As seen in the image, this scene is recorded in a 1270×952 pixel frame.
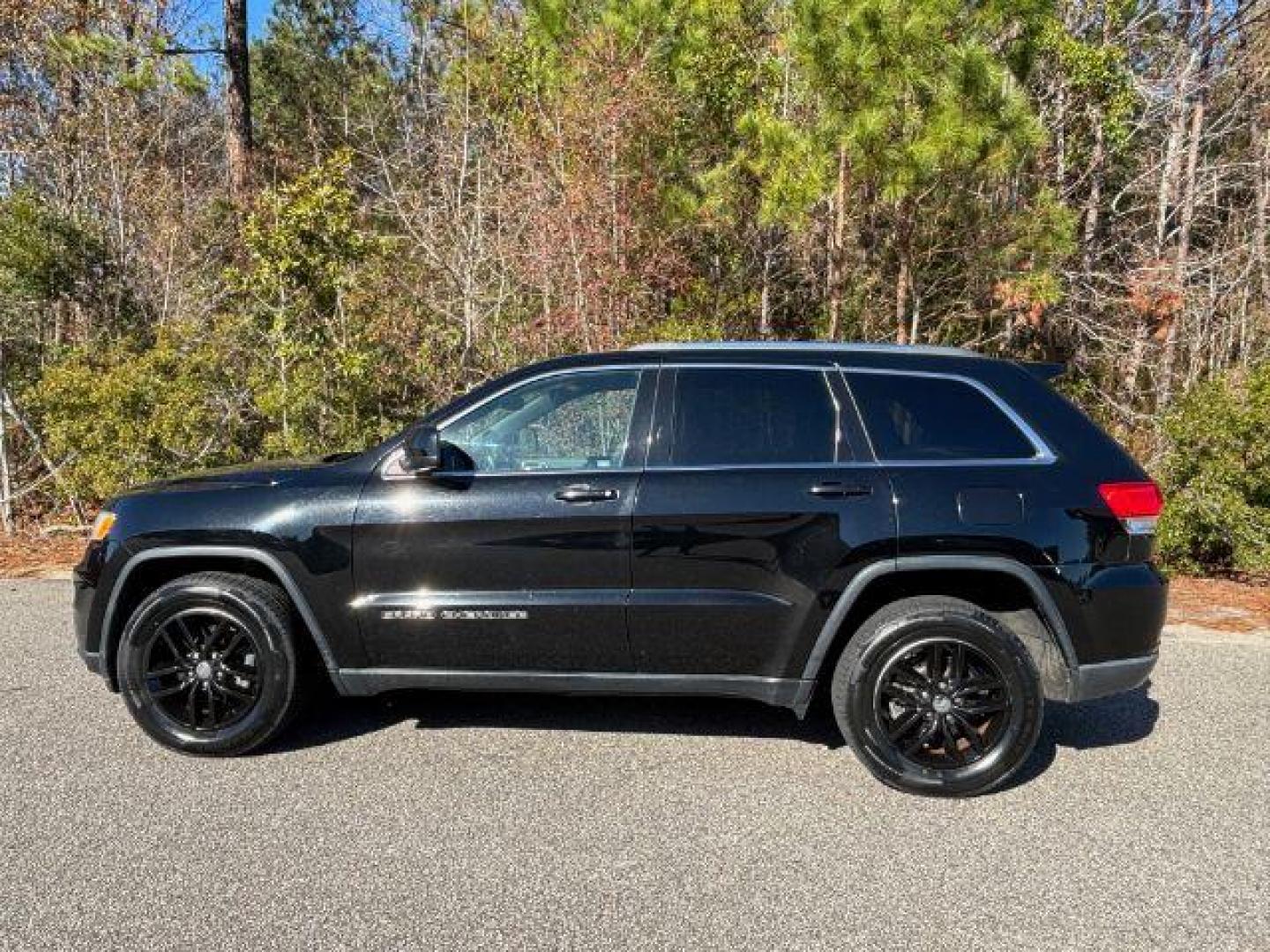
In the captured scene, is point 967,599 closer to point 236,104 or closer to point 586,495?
point 586,495

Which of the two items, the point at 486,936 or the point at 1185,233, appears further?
the point at 1185,233

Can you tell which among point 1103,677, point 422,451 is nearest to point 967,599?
point 1103,677

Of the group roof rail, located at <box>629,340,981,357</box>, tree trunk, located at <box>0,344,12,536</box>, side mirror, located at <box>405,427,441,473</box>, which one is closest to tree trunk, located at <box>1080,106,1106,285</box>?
roof rail, located at <box>629,340,981,357</box>

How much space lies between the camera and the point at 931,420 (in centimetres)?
417

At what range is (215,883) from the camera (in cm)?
325

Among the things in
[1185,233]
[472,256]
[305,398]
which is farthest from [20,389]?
[1185,233]

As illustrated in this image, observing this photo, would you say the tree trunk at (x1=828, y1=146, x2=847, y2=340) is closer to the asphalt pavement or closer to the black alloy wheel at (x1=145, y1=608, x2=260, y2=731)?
the asphalt pavement

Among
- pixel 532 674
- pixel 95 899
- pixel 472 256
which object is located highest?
pixel 472 256

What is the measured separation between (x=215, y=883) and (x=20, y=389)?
8.67 m

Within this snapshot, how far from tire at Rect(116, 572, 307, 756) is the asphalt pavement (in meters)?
0.14

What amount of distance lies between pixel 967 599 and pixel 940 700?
1.63 ft

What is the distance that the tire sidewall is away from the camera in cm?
427

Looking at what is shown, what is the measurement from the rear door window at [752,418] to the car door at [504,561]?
7.3 inches

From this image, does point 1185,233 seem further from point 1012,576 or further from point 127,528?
point 127,528
